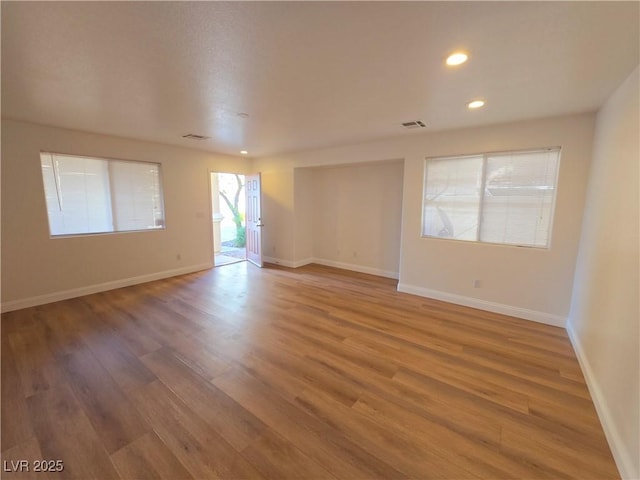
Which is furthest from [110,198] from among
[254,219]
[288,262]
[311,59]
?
[311,59]

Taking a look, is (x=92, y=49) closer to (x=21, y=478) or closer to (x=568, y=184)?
(x=21, y=478)

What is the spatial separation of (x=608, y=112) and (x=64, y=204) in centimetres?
670

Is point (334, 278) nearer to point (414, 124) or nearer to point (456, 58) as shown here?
point (414, 124)

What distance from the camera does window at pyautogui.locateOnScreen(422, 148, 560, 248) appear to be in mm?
3266

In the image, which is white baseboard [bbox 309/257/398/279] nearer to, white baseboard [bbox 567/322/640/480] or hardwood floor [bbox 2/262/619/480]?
hardwood floor [bbox 2/262/619/480]

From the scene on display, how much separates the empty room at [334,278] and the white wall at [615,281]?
3cm

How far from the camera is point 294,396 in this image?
2047 millimetres

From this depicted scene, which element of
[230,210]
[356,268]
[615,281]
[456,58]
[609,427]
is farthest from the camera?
[230,210]

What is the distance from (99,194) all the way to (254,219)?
2765 mm

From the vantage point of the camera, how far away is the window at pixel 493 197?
10.7 feet

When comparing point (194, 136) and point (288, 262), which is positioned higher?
point (194, 136)

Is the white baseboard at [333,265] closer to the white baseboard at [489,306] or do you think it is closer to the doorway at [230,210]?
the white baseboard at [489,306]

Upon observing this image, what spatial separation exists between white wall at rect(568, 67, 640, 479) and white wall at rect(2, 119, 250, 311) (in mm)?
5849

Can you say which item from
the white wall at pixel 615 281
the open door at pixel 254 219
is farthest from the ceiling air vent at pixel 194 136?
the white wall at pixel 615 281
